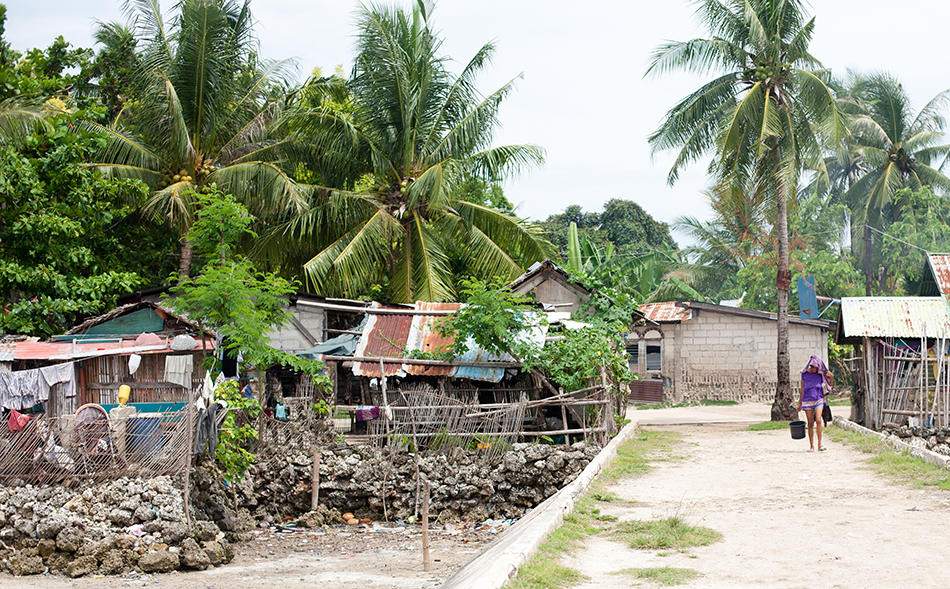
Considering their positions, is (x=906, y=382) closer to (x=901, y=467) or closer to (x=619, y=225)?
(x=901, y=467)

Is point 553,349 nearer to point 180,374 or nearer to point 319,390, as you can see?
point 319,390

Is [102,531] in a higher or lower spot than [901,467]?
lower

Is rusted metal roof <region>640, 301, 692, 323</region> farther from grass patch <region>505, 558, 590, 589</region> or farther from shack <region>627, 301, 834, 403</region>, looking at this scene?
grass patch <region>505, 558, 590, 589</region>

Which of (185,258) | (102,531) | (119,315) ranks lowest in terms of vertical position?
(102,531)

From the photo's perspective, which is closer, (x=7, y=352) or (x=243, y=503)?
(x=243, y=503)

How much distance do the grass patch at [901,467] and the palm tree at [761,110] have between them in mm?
5579

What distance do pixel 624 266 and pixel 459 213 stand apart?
10111mm

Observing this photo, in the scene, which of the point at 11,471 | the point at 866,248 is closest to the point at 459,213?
the point at 11,471

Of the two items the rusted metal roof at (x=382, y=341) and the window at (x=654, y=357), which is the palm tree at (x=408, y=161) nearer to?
the rusted metal roof at (x=382, y=341)

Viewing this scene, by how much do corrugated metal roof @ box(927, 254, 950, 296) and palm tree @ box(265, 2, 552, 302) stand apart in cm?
839

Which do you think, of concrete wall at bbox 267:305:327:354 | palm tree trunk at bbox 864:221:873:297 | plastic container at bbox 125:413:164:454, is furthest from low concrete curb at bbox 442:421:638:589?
palm tree trunk at bbox 864:221:873:297

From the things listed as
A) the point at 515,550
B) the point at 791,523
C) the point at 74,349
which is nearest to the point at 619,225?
the point at 74,349

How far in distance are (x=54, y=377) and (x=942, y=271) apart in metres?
17.4

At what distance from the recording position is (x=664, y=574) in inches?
221
